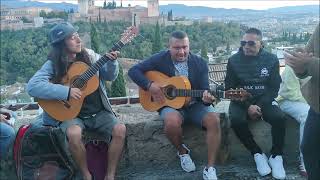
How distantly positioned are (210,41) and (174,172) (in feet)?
201

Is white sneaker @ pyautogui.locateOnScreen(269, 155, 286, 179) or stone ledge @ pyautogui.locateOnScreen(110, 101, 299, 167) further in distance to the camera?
stone ledge @ pyautogui.locateOnScreen(110, 101, 299, 167)

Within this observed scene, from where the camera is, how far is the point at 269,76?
141 inches

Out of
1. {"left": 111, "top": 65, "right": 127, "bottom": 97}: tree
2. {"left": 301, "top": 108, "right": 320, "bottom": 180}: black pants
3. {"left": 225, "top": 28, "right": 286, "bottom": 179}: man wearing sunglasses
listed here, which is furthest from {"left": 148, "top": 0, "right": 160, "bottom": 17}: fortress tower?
{"left": 301, "top": 108, "right": 320, "bottom": 180}: black pants

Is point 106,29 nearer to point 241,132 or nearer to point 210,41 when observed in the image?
point 210,41

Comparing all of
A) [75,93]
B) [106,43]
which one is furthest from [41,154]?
[106,43]

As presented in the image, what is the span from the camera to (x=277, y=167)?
134 inches

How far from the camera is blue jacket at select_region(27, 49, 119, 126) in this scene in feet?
10.9

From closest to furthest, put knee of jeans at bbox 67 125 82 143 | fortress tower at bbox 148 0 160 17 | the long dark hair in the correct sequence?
knee of jeans at bbox 67 125 82 143 → the long dark hair → fortress tower at bbox 148 0 160 17

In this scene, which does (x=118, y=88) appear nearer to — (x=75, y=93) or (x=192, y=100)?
(x=192, y=100)

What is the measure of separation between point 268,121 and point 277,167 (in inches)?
14.3

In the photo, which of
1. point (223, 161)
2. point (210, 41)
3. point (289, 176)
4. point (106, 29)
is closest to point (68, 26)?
point (223, 161)

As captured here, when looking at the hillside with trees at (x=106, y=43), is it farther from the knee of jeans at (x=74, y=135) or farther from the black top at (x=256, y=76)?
the knee of jeans at (x=74, y=135)

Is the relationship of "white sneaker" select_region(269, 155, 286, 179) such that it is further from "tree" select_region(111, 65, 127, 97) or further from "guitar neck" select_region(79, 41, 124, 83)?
"tree" select_region(111, 65, 127, 97)

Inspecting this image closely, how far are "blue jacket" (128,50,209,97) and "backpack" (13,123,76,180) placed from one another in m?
0.84
